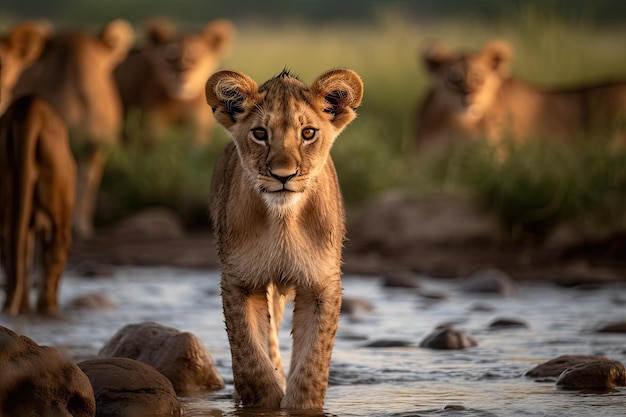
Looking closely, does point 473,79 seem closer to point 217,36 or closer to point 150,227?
point 217,36

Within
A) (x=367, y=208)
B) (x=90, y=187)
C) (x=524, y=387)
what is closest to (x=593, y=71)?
(x=367, y=208)

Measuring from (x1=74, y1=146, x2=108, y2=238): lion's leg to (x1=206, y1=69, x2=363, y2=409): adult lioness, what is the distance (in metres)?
7.62

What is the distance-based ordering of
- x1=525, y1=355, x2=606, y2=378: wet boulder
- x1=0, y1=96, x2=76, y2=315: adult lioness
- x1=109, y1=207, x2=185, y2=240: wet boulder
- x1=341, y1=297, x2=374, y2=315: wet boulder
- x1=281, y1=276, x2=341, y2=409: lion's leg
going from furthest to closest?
x1=109, y1=207, x2=185, y2=240: wet boulder, x1=341, y1=297, x2=374, y2=315: wet boulder, x1=0, y1=96, x2=76, y2=315: adult lioness, x1=525, y1=355, x2=606, y2=378: wet boulder, x1=281, y1=276, x2=341, y2=409: lion's leg

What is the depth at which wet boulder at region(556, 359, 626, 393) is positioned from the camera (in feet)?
19.5

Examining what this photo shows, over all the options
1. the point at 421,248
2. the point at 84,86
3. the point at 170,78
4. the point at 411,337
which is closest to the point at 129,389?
the point at 411,337

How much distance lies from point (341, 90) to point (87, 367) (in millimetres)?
1453

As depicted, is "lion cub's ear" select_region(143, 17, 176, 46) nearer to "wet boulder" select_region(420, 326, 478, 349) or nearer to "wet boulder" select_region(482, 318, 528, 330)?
"wet boulder" select_region(482, 318, 528, 330)

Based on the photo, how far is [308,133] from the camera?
17.5 feet

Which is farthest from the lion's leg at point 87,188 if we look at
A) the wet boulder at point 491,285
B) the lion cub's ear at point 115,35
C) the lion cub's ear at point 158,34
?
the wet boulder at point 491,285

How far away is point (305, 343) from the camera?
5500mm

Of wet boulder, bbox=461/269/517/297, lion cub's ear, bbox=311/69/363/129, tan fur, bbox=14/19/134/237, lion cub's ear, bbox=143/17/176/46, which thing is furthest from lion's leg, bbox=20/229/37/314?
lion cub's ear, bbox=143/17/176/46

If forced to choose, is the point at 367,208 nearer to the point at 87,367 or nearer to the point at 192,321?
the point at 192,321

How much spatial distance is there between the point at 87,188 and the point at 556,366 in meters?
7.69

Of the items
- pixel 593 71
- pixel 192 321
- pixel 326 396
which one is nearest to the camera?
pixel 326 396
